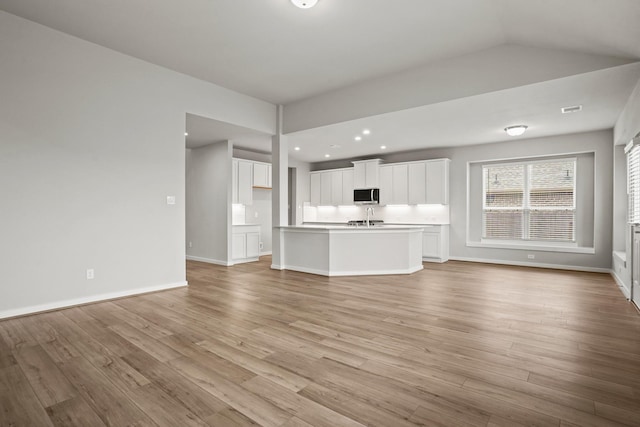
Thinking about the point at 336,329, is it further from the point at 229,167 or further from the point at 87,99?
the point at 229,167

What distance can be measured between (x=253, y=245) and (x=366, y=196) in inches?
134

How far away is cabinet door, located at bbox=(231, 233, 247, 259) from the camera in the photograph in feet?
24.5

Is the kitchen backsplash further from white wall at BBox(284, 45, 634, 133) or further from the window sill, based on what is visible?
white wall at BBox(284, 45, 634, 133)

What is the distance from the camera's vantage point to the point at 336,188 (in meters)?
10.1

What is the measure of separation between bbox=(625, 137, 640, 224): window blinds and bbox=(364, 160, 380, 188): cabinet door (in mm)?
5155

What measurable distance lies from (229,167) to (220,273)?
2.37 meters

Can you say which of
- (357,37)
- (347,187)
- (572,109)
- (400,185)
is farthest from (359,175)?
(357,37)

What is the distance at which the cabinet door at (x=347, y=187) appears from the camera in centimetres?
982

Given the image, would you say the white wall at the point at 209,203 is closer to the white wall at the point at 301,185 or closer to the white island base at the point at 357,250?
the white island base at the point at 357,250

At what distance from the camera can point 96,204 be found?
14.0ft

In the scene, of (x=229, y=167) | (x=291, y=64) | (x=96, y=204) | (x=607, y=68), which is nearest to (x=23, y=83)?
(x=96, y=204)

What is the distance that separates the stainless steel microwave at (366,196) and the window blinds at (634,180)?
16.7 feet

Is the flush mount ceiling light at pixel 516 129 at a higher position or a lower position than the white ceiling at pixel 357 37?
lower

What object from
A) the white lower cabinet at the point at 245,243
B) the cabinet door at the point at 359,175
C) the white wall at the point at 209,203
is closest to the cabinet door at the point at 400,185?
the cabinet door at the point at 359,175
